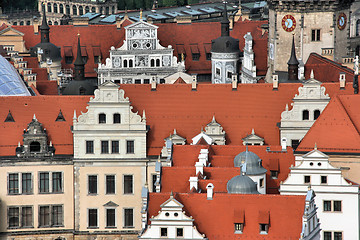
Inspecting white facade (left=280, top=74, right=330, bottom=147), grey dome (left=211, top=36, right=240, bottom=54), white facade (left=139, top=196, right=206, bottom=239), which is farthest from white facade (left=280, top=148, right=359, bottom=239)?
grey dome (left=211, top=36, right=240, bottom=54)

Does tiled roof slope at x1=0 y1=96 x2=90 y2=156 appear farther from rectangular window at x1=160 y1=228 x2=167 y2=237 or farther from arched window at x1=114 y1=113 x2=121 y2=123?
rectangular window at x1=160 y1=228 x2=167 y2=237

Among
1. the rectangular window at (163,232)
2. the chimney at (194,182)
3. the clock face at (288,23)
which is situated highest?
the clock face at (288,23)

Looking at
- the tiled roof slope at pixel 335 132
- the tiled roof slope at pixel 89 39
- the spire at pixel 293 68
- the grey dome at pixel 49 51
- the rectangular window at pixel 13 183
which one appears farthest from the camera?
the tiled roof slope at pixel 89 39

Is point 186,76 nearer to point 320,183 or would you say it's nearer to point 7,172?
point 7,172

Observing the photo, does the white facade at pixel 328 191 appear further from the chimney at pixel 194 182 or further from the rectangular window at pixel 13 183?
the rectangular window at pixel 13 183

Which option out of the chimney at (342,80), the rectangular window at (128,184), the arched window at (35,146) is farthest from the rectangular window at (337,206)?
the arched window at (35,146)

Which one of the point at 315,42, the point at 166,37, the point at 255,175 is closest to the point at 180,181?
the point at 255,175

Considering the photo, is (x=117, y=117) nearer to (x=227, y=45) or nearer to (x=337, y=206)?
(x=337, y=206)
